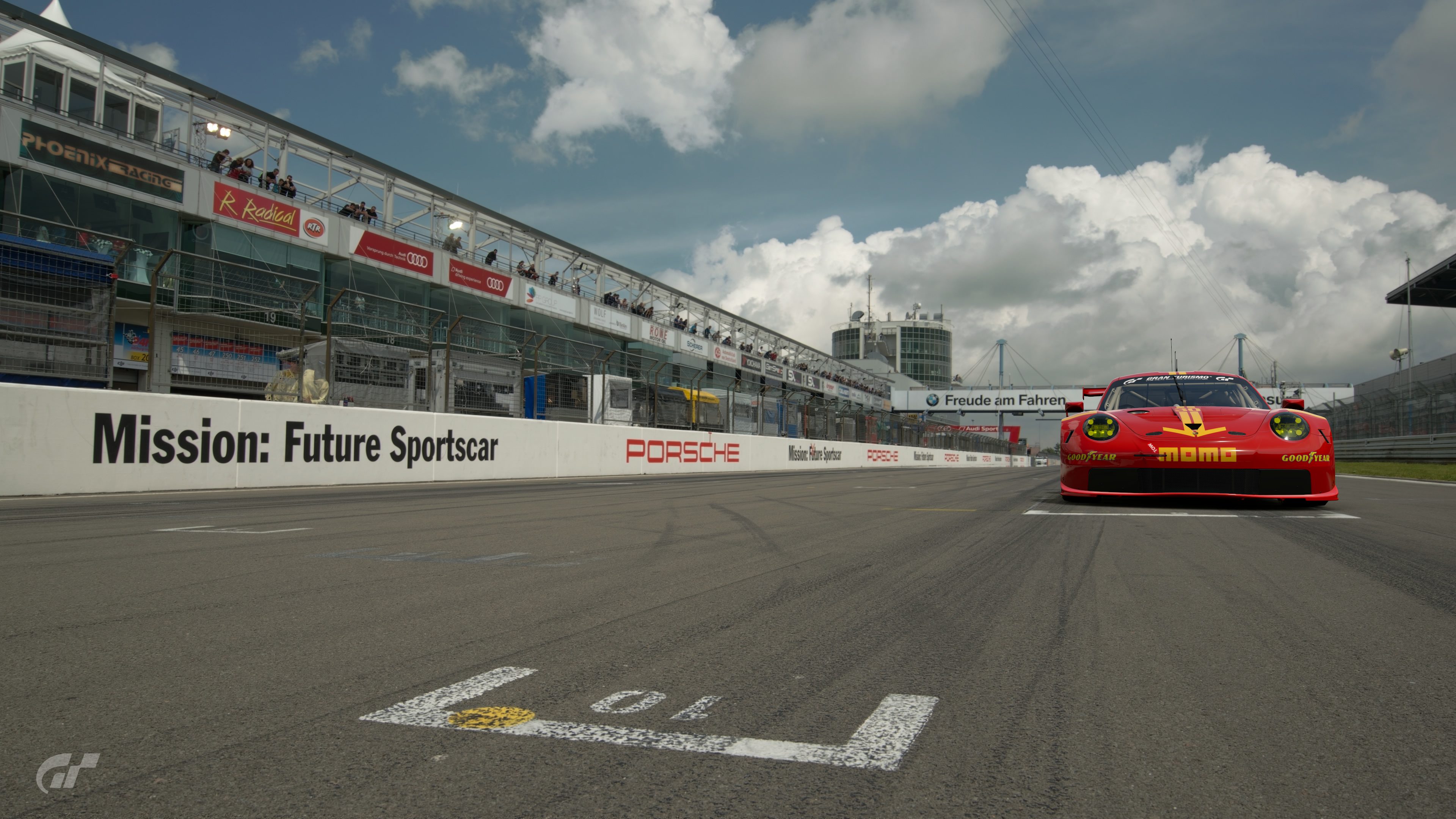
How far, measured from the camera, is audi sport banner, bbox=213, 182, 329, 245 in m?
23.2

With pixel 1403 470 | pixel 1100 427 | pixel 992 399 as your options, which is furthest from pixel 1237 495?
pixel 992 399

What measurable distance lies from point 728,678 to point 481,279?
31.7m

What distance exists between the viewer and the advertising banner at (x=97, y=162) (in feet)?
64.1

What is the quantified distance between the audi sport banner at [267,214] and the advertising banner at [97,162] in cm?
115

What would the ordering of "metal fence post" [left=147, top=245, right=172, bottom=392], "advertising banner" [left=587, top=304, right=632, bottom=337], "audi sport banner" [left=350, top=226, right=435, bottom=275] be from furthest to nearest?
"advertising banner" [left=587, top=304, right=632, bottom=337]
"audi sport banner" [left=350, top=226, right=435, bottom=275]
"metal fence post" [left=147, top=245, right=172, bottom=392]

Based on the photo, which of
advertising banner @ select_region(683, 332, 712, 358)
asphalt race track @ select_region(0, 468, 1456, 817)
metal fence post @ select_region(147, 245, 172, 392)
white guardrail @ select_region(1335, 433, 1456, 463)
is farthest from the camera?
advertising banner @ select_region(683, 332, 712, 358)

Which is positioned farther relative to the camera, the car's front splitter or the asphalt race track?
the car's front splitter

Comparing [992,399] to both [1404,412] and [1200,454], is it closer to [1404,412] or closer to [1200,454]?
[1404,412]

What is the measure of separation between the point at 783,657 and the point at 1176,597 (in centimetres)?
199

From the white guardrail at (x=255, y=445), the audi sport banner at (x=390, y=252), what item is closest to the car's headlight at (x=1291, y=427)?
the white guardrail at (x=255, y=445)

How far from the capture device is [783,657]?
2682 mm

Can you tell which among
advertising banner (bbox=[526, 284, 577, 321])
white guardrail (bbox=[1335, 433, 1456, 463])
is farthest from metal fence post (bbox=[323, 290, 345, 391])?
advertising banner (bbox=[526, 284, 577, 321])

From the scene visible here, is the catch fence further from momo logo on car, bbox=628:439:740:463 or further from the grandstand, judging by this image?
the grandstand

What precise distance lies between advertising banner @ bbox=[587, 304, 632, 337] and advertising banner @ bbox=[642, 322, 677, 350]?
4.50 feet
